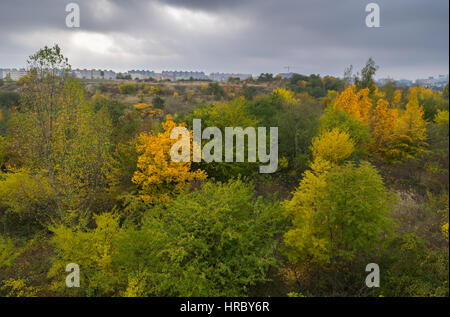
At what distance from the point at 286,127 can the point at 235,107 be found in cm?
622

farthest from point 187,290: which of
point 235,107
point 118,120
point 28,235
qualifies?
point 118,120

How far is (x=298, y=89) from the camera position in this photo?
244 ft

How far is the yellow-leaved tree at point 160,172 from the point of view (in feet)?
55.6

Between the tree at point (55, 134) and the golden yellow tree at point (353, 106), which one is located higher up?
the golden yellow tree at point (353, 106)

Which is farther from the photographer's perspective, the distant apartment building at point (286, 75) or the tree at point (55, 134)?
the distant apartment building at point (286, 75)

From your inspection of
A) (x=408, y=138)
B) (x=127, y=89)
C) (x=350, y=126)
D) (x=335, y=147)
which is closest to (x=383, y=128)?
(x=408, y=138)

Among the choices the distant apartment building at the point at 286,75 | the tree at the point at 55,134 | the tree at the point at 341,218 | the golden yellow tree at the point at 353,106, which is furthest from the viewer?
the distant apartment building at the point at 286,75

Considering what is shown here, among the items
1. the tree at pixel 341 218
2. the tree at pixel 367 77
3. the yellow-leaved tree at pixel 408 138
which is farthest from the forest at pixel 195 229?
the tree at pixel 367 77

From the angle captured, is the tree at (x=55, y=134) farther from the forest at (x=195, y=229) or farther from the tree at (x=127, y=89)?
the tree at (x=127, y=89)

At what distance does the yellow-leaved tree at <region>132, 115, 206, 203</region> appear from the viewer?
1695 centimetres

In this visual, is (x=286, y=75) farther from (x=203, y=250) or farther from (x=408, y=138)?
(x=203, y=250)

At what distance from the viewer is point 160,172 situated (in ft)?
55.3
